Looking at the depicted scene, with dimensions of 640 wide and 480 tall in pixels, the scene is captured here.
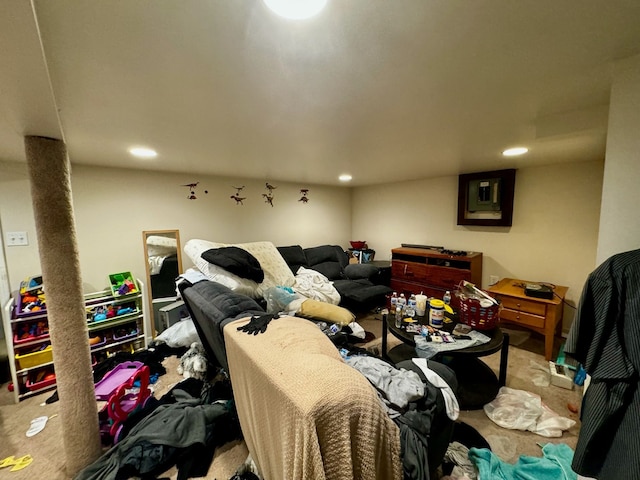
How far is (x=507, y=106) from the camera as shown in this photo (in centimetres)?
131

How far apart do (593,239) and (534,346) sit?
A: 128cm

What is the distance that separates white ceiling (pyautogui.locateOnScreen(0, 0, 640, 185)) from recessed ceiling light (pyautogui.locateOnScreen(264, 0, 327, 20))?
0.12ft

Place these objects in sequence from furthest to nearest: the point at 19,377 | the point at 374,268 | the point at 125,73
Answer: the point at 374,268 < the point at 19,377 < the point at 125,73

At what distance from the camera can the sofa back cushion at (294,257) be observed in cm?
376

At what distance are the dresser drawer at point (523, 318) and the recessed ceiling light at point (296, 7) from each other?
2942 millimetres

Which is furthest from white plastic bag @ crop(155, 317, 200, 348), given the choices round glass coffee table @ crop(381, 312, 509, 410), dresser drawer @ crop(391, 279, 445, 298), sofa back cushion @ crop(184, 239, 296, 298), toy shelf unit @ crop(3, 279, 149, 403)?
dresser drawer @ crop(391, 279, 445, 298)

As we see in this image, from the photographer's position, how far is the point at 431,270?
11.1ft

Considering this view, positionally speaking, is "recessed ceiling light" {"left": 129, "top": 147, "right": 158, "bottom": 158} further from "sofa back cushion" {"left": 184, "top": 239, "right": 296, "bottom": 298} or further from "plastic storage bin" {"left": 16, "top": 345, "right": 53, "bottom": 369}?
"plastic storage bin" {"left": 16, "top": 345, "right": 53, "bottom": 369}

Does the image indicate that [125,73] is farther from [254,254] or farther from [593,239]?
[593,239]

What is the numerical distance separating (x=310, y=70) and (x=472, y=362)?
2.53m

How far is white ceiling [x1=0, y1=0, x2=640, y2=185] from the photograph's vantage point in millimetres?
692

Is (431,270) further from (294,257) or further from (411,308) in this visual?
(294,257)

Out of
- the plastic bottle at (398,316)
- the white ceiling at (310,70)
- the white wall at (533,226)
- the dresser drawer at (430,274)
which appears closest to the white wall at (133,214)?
the white ceiling at (310,70)

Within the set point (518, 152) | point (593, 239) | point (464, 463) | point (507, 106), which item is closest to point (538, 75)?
point (507, 106)
